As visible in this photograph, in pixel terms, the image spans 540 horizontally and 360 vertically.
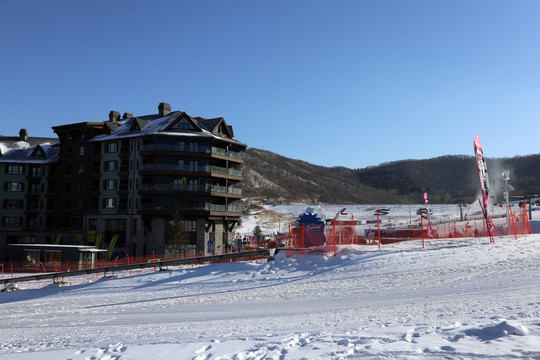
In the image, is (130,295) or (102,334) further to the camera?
(130,295)

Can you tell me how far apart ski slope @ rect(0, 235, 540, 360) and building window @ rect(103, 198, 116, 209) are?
1060 inches

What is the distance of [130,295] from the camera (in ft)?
67.7

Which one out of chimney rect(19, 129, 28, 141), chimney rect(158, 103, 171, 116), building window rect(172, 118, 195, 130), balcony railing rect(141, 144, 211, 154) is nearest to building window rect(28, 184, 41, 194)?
chimney rect(19, 129, 28, 141)

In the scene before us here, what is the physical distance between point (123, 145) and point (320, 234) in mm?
34106

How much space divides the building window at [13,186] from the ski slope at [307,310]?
128 feet

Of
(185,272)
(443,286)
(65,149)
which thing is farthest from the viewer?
(65,149)

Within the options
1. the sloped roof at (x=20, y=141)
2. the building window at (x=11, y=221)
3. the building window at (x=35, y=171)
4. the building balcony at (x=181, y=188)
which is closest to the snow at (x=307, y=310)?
the building balcony at (x=181, y=188)

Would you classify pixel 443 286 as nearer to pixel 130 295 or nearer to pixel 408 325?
pixel 408 325

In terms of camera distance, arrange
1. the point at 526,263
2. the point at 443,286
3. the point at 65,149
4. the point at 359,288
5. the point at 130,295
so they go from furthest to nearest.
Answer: the point at 65,149, the point at 130,295, the point at 526,263, the point at 359,288, the point at 443,286

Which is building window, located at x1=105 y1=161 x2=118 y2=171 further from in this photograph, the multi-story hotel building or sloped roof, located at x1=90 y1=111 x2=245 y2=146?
sloped roof, located at x1=90 y1=111 x2=245 y2=146

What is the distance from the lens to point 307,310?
13336mm

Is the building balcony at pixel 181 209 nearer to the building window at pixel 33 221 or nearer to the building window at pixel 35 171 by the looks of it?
the building window at pixel 33 221

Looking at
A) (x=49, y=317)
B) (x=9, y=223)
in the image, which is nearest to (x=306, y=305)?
(x=49, y=317)

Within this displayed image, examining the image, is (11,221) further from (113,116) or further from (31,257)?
(113,116)
